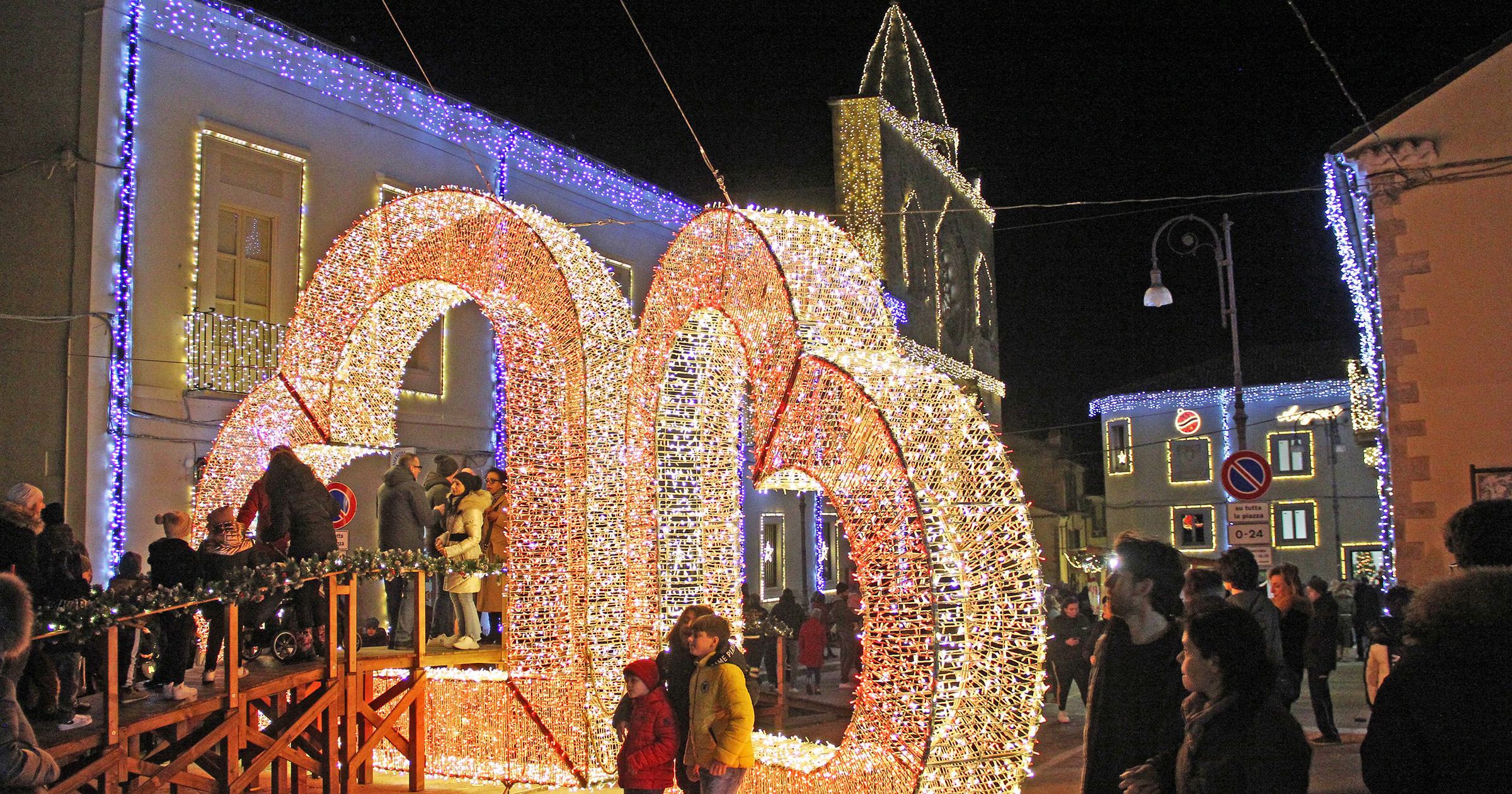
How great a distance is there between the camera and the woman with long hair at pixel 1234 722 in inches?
140

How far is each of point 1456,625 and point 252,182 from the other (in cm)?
1481

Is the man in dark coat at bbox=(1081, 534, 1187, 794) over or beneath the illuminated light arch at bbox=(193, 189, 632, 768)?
beneath

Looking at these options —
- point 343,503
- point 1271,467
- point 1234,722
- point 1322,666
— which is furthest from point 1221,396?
point 1234,722

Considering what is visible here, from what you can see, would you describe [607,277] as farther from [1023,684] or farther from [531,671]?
Result: [1023,684]

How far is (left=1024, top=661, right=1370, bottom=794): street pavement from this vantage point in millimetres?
8906

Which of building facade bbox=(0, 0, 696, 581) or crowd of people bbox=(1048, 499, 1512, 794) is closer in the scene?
crowd of people bbox=(1048, 499, 1512, 794)

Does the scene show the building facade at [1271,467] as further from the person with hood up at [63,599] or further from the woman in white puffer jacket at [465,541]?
the person with hood up at [63,599]

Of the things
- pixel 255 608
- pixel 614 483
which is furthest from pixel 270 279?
pixel 614 483

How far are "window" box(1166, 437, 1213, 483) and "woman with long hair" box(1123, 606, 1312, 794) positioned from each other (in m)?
42.9

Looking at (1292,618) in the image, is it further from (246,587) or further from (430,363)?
(430,363)

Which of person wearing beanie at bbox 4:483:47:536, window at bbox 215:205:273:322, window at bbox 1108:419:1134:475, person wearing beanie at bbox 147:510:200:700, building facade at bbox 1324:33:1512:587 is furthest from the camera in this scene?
window at bbox 1108:419:1134:475

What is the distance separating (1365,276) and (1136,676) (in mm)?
11453

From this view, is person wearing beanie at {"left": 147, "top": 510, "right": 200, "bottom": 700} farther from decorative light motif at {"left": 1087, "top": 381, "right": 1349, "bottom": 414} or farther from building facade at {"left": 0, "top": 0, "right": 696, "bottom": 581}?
decorative light motif at {"left": 1087, "top": 381, "right": 1349, "bottom": 414}

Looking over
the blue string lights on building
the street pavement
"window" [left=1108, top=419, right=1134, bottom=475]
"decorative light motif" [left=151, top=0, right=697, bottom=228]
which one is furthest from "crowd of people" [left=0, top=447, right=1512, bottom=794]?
"window" [left=1108, top=419, right=1134, bottom=475]
